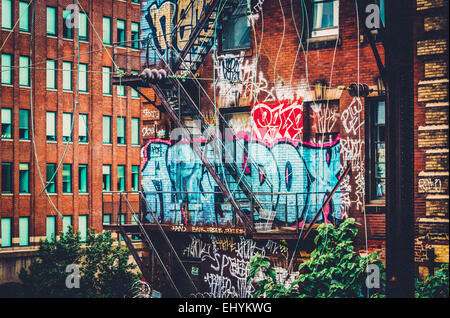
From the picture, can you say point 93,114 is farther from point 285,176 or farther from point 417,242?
point 417,242

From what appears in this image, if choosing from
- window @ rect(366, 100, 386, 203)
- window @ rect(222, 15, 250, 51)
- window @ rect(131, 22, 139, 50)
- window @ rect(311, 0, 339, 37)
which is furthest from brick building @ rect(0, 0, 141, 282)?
window @ rect(366, 100, 386, 203)

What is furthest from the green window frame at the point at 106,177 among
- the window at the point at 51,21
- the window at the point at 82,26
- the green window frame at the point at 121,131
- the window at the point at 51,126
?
the window at the point at 51,21

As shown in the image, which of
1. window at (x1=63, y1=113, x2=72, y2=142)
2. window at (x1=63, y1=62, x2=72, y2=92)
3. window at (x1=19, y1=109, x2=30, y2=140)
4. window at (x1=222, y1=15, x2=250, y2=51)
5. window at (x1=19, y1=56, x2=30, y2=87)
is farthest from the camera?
window at (x1=63, y1=62, x2=72, y2=92)

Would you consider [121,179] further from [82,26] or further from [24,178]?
[82,26]

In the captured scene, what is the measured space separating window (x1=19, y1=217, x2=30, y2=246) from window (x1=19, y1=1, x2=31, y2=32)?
867cm

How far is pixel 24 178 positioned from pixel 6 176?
4.69ft

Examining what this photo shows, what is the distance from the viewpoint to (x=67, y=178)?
35.4 m

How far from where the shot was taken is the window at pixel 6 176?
30.6 m

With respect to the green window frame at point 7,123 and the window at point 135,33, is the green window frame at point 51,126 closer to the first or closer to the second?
the green window frame at point 7,123

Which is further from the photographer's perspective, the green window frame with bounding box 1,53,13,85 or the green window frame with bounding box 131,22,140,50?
the green window frame with bounding box 131,22,140,50

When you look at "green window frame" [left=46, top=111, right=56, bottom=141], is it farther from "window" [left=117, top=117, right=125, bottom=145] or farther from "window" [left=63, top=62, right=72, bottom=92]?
"window" [left=117, top=117, right=125, bottom=145]

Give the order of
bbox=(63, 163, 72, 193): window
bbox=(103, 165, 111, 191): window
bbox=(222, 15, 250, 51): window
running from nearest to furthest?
1. bbox=(222, 15, 250, 51): window
2. bbox=(63, 163, 72, 193): window
3. bbox=(103, 165, 111, 191): window

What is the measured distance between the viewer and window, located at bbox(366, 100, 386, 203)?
1449cm
